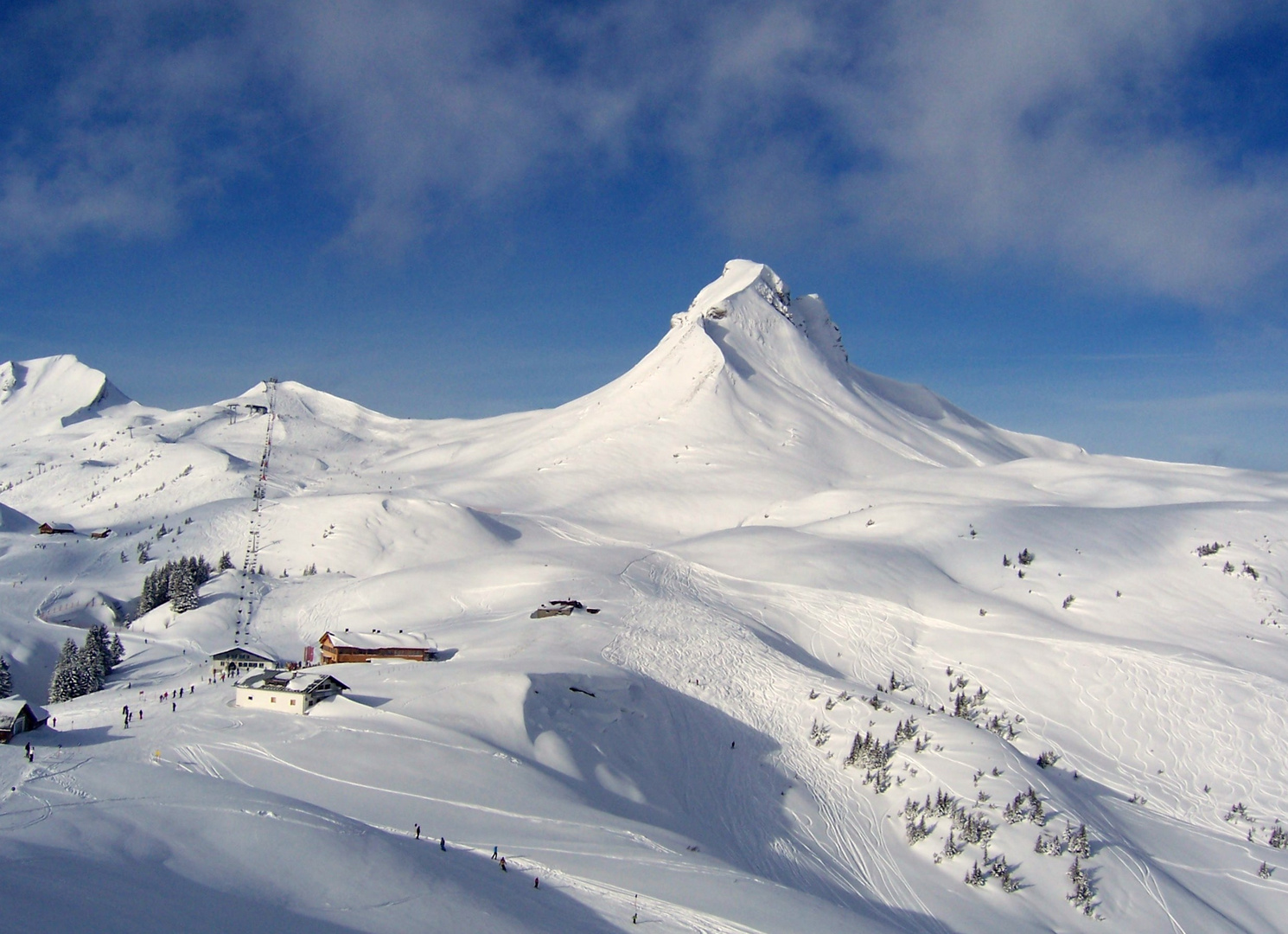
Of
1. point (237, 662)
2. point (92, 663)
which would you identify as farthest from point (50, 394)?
point (237, 662)

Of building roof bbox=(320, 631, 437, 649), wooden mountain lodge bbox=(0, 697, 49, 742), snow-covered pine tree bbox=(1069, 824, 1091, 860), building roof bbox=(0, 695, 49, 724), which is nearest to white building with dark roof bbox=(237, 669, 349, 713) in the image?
wooden mountain lodge bbox=(0, 697, 49, 742)

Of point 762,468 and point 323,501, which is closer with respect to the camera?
point 323,501

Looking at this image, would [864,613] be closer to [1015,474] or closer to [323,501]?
[1015,474]

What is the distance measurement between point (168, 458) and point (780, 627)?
68.8 m

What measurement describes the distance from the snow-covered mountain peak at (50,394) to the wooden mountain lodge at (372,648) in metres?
99.6

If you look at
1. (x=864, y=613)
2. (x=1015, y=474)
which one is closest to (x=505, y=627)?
(x=864, y=613)

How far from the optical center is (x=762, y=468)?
67.1 m

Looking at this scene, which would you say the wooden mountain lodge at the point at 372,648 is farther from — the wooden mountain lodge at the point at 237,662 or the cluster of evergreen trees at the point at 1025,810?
the cluster of evergreen trees at the point at 1025,810

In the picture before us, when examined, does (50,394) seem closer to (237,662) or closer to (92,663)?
(92,663)

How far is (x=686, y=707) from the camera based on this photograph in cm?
2806

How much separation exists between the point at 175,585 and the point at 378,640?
56.1ft

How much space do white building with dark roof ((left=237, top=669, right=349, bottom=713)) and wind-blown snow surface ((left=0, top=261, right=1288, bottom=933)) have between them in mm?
514

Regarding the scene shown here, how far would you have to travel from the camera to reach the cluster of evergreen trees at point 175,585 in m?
44.0

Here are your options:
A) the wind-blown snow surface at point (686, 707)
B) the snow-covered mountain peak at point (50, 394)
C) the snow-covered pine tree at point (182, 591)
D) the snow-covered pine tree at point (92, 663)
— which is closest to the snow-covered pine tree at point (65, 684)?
the snow-covered pine tree at point (92, 663)
